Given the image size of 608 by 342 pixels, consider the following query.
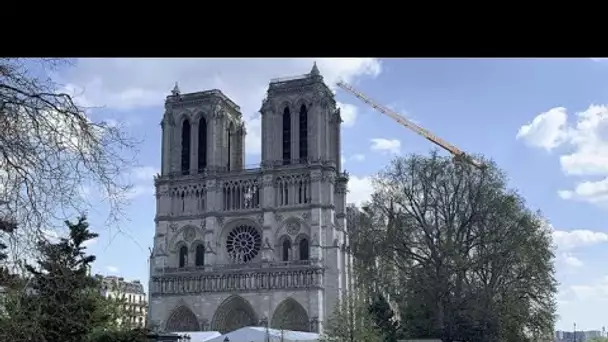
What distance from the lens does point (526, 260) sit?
27.9 meters

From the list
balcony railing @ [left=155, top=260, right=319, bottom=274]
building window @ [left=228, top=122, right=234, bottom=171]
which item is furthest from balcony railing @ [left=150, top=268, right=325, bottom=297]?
building window @ [left=228, top=122, right=234, bottom=171]

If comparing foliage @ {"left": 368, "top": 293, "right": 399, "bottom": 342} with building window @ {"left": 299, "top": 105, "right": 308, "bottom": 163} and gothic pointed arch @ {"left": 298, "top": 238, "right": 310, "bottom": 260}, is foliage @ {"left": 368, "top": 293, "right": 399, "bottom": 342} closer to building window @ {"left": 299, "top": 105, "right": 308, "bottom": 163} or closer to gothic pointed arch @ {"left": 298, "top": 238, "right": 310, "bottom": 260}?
gothic pointed arch @ {"left": 298, "top": 238, "right": 310, "bottom": 260}

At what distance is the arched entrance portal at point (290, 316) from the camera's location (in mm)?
53844

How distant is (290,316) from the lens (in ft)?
180

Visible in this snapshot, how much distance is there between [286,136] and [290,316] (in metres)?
13.0

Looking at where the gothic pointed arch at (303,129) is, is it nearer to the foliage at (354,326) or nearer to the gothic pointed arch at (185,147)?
the gothic pointed arch at (185,147)

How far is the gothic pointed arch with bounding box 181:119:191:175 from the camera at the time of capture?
2364 inches

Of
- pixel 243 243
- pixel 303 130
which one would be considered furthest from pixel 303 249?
pixel 303 130

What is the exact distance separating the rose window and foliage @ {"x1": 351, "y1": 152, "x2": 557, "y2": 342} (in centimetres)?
2723

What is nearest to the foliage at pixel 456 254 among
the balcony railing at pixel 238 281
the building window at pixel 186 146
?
the balcony railing at pixel 238 281
